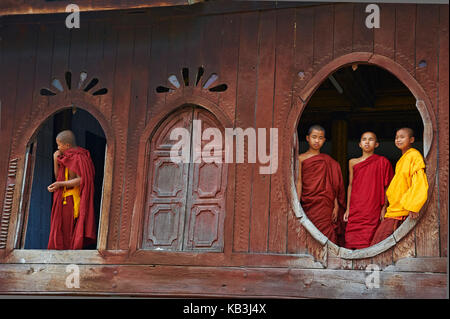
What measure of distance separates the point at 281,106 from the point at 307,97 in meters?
0.31

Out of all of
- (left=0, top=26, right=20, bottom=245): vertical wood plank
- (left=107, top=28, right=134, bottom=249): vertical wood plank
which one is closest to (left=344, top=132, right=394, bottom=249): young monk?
(left=107, top=28, right=134, bottom=249): vertical wood plank

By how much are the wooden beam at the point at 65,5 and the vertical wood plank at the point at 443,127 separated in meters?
2.73

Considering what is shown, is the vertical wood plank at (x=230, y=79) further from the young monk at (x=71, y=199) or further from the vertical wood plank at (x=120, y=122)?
the young monk at (x=71, y=199)

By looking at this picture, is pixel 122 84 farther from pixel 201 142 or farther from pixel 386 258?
pixel 386 258

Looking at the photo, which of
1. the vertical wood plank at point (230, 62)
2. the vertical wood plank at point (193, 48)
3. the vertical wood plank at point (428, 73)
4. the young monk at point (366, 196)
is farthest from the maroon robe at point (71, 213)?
the vertical wood plank at point (428, 73)

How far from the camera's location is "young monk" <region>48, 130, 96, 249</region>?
33.8 feet

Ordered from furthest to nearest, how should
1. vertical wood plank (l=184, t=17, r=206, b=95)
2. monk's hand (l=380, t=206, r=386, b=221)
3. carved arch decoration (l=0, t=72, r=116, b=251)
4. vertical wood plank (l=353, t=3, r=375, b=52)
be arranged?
1. carved arch decoration (l=0, t=72, r=116, b=251)
2. vertical wood plank (l=184, t=17, r=206, b=95)
3. monk's hand (l=380, t=206, r=386, b=221)
4. vertical wood plank (l=353, t=3, r=375, b=52)

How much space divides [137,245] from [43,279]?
116 cm

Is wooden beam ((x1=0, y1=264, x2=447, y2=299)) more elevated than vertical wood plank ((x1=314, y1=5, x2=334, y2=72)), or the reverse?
vertical wood plank ((x1=314, y1=5, x2=334, y2=72))

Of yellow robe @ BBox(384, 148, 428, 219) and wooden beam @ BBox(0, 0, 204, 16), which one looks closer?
yellow robe @ BBox(384, 148, 428, 219)

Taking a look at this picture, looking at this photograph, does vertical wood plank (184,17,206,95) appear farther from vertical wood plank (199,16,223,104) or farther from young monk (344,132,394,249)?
young monk (344,132,394,249)

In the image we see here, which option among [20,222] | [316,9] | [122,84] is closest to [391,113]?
[316,9]

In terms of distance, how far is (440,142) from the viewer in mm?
8867

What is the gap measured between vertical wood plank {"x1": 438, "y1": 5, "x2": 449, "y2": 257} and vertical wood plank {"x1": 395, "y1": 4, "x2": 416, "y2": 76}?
285 mm
